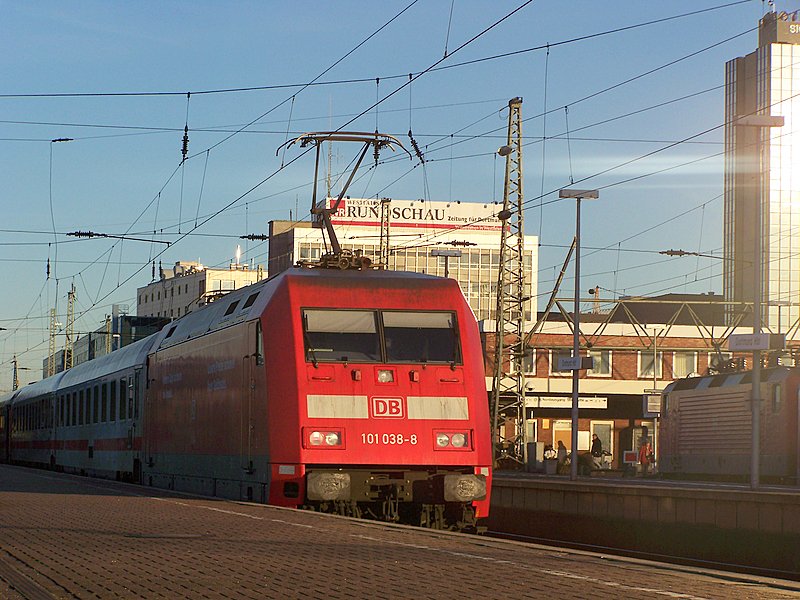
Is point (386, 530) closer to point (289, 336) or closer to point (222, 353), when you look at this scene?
point (289, 336)

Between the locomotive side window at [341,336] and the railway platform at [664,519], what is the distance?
6687 mm

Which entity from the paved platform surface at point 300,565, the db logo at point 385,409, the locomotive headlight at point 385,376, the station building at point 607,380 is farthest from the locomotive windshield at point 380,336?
the station building at point 607,380

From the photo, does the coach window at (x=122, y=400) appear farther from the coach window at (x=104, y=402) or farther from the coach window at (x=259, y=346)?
the coach window at (x=259, y=346)

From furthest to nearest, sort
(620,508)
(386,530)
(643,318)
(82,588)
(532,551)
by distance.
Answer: (643,318), (620,508), (386,530), (532,551), (82,588)

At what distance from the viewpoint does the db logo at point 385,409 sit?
61.6 feet

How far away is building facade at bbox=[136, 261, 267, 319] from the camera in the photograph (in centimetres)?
14612

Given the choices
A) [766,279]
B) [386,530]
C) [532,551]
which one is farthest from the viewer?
[766,279]

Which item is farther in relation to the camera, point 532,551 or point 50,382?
point 50,382

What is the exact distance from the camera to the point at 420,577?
1056cm

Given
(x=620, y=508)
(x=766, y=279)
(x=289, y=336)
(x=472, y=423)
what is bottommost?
(x=620, y=508)

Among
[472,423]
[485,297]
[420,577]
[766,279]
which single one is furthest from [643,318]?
[420,577]

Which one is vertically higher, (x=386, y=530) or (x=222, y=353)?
(x=222, y=353)

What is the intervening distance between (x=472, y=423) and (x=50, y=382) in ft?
112

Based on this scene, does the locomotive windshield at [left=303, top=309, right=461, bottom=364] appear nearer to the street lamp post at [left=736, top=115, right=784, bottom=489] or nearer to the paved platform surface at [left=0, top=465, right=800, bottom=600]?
the paved platform surface at [left=0, top=465, right=800, bottom=600]
